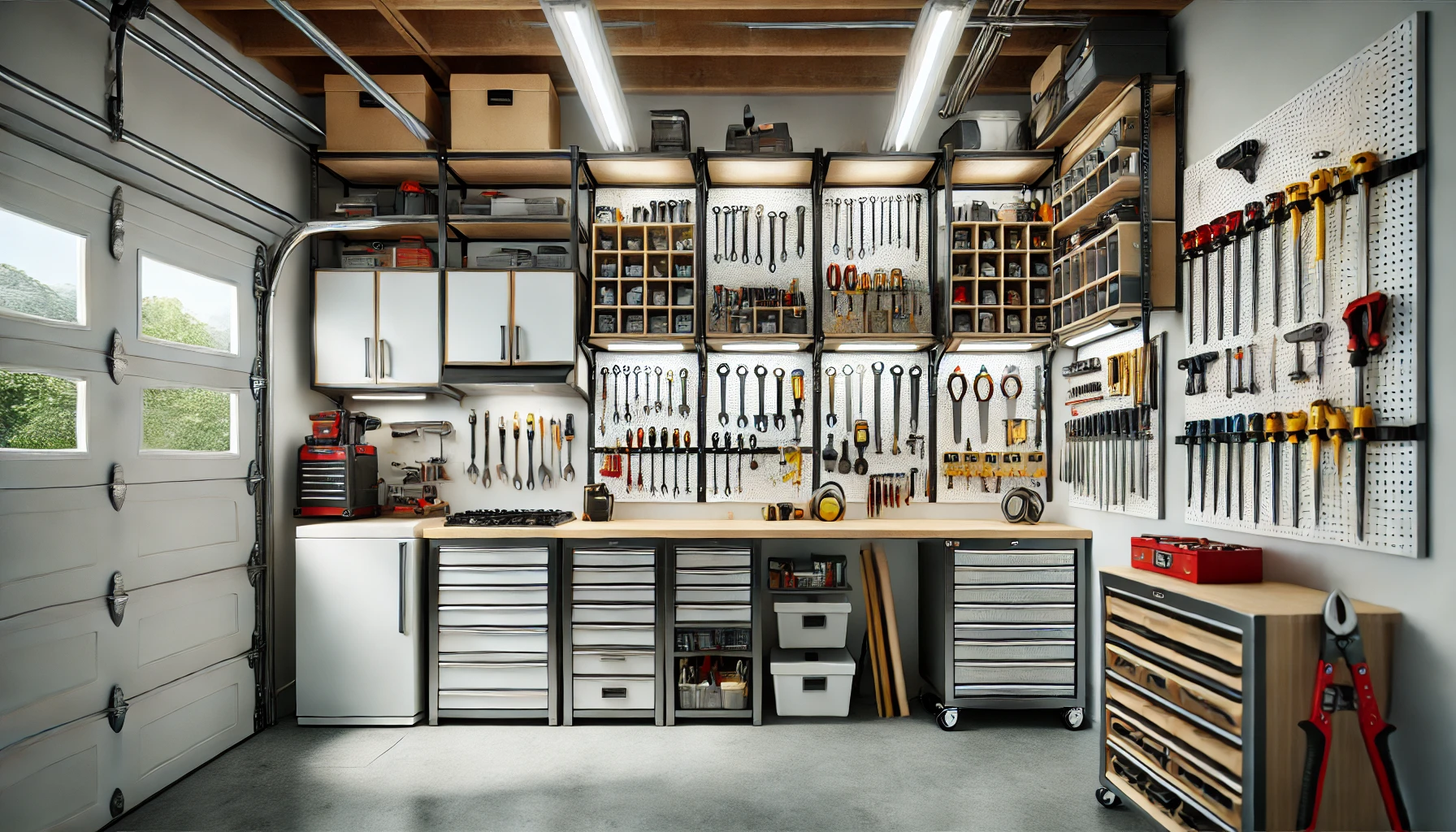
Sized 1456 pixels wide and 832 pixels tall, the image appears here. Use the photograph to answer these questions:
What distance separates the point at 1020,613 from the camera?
4.02 m

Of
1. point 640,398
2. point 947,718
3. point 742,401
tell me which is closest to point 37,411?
point 640,398

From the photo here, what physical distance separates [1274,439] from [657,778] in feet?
9.21

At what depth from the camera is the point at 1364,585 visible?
2.39m

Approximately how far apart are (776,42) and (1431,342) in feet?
10.8

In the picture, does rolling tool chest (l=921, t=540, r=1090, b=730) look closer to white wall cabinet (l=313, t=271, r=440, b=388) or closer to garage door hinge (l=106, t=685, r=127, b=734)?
white wall cabinet (l=313, t=271, r=440, b=388)

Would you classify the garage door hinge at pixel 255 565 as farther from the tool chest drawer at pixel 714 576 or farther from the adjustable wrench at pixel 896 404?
the adjustable wrench at pixel 896 404

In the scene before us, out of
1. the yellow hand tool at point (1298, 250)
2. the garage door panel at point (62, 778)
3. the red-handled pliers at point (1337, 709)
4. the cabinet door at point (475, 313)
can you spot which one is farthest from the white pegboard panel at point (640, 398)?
the red-handled pliers at point (1337, 709)

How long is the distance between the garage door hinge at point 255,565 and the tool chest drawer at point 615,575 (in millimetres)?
1628

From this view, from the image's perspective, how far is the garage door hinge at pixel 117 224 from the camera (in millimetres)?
3092

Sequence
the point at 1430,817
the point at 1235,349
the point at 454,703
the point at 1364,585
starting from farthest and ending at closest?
1. the point at 454,703
2. the point at 1235,349
3. the point at 1364,585
4. the point at 1430,817

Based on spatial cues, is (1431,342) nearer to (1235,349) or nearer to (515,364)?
(1235,349)

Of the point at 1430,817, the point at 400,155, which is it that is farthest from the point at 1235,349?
the point at 400,155

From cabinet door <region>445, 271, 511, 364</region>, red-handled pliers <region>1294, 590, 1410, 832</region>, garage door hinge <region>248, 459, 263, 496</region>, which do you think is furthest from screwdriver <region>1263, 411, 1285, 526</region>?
garage door hinge <region>248, 459, 263, 496</region>

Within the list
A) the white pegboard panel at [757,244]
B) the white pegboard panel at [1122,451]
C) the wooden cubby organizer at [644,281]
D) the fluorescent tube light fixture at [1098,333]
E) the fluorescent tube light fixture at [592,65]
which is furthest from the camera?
the white pegboard panel at [757,244]
